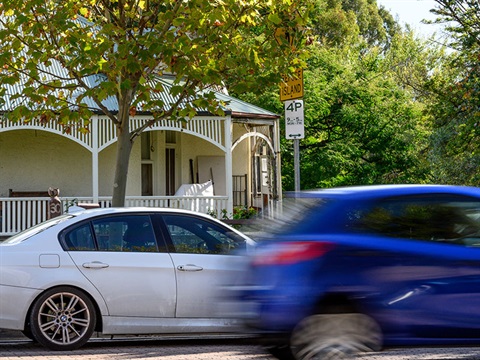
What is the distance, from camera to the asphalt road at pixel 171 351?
823cm

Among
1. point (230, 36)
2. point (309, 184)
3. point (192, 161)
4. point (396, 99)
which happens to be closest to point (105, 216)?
point (230, 36)

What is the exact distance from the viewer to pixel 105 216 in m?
9.21

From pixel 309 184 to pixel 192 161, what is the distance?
26.1 ft

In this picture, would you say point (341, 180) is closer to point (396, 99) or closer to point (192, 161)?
point (396, 99)

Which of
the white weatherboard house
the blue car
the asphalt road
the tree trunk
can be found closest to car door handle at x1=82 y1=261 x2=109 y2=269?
the asphalt road

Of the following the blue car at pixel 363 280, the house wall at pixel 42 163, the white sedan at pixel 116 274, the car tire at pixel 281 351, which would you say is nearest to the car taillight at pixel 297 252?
the blue car at pixel 363 280

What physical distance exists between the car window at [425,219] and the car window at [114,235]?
120 inches

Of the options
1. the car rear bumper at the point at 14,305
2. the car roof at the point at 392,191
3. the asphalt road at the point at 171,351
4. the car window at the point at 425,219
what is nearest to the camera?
the car window at the point at 425,219

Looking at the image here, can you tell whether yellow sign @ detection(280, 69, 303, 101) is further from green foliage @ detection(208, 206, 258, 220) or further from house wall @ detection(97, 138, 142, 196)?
house wall @ detection(97, 138, 142, 196)

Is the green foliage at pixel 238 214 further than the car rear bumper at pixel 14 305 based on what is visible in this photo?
Yes

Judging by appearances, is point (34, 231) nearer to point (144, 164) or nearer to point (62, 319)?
point (62, 319)

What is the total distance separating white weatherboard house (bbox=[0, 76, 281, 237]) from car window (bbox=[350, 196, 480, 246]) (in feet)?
43.4

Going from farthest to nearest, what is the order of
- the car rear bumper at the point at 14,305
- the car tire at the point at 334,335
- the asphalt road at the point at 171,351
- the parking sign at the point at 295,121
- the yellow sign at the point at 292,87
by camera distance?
the yellow sign at the point at 292,87
the parking sign at the point at 295,121
the car rear bumper at the point at 14,305
the asphalt road at the point at 171,351
the car tire at the point at 334,335

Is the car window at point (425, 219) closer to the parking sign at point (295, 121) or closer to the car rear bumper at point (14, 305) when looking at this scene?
the car rear bumper at point (14, 305)
